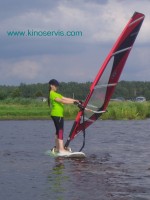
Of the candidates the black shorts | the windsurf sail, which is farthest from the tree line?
the black shorts

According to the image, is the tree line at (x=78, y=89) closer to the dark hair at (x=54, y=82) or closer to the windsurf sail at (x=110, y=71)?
→ the windsurf sail at (x=110, y=71)

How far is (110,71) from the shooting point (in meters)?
12.1

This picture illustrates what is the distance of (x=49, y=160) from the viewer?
451 inches

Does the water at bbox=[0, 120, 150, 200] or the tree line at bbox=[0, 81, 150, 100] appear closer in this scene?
the water at bbox=[0, 120, 150, 200]

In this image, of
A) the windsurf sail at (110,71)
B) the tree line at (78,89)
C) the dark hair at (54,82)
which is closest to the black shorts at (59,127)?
the windsurf sail at (110,71)

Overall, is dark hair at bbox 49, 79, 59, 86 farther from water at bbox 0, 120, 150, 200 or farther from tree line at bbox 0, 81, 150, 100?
tree line at bbox 0, 81, 150, 100

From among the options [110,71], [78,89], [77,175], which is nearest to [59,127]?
[110,71]

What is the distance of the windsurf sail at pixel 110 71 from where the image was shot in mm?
11906

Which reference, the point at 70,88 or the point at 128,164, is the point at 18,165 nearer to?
the point at 128,164

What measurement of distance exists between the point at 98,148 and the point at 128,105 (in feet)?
64.8

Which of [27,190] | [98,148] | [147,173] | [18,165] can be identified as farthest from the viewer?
[98,148]

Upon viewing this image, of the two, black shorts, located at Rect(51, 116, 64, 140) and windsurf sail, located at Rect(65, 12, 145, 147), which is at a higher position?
windsurf sail, located at Rect(65, 12, 145, 147)

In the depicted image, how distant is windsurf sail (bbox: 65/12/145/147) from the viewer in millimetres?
11906

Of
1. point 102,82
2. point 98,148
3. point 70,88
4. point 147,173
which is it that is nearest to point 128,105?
point 98,148
